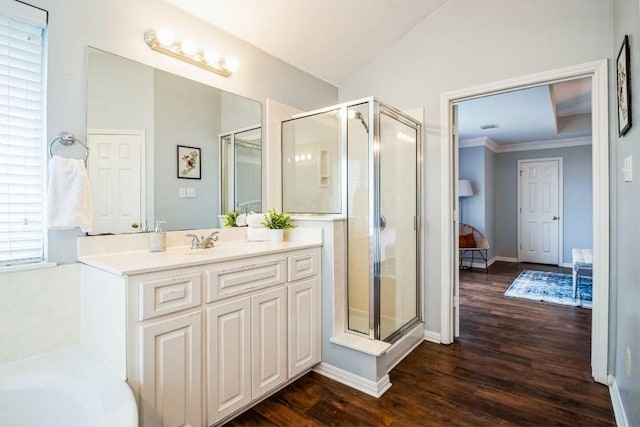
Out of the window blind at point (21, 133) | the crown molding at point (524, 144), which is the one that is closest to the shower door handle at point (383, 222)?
the window blind at point (21, 133)

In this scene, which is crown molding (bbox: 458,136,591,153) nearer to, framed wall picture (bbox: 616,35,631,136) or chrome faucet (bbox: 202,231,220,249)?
framed wall picture (bbox: 616,35,631,136)

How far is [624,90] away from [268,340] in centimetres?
229

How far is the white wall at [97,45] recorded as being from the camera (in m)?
1.57

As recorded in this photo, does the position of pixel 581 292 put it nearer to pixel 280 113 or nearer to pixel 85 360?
pixel 280 113

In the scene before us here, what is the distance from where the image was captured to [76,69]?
164 cm

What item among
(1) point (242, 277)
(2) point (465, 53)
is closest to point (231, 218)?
(1) point (242, 277)

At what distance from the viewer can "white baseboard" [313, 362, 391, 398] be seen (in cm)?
199

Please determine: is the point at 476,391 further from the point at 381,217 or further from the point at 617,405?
the point at 381,217

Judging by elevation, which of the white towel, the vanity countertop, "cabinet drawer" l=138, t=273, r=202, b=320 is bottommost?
"cabinet drawer" l=138, t=273, r=202, b=320

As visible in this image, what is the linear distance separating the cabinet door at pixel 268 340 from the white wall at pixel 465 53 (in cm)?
142

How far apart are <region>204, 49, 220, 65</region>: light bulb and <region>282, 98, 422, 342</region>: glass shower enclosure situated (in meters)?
0.74

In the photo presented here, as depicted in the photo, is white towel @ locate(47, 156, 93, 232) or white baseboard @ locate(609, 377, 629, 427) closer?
white towel @ locate(47, 156, 93, 232)

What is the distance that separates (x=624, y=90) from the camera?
1.66 meters

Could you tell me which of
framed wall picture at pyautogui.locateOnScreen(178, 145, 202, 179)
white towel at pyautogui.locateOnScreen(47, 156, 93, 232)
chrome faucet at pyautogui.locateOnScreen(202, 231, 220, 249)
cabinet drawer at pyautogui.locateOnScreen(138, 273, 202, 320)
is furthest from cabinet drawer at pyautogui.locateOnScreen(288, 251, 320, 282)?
white towel at pyautogui.locateOnScreen(47, 156, 93, 232)
